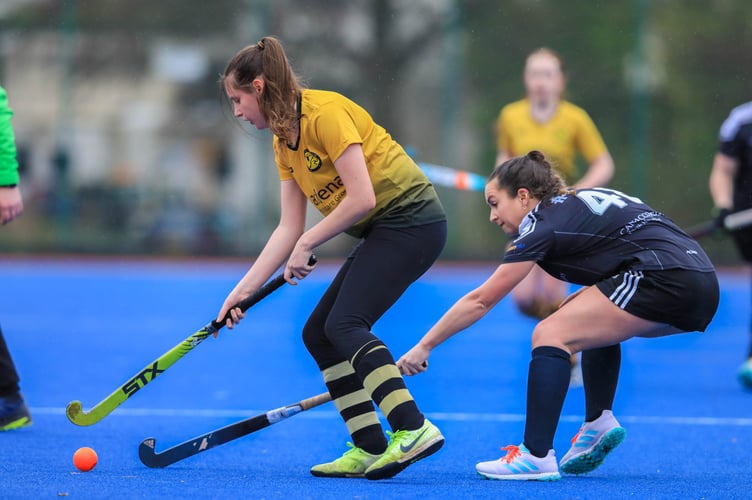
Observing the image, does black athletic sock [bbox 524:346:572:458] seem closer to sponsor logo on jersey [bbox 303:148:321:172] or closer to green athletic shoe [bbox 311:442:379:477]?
green athletic shoe [bbox 311:442:379:477]

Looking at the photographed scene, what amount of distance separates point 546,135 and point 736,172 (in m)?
1.10

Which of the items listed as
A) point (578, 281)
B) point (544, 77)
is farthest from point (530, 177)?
point (544, 77)

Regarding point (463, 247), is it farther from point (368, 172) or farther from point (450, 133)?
point (368, 172)

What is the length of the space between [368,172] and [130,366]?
371cm

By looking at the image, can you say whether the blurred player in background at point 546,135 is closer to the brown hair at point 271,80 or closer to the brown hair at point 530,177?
the brown hair at point 530,177

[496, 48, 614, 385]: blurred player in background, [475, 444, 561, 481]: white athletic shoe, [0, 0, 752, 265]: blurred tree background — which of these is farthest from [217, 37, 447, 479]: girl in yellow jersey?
[0, 0, 752, 265]: blurred tree background

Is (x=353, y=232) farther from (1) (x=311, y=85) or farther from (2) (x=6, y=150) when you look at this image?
(1) (x=311, y=85)

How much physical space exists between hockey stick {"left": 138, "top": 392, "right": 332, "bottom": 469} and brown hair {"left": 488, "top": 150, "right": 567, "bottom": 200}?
97 centimetres

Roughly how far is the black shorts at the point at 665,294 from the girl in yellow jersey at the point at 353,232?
66cm

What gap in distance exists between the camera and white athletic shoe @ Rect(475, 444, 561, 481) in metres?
3.96

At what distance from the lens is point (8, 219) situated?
5.23 m

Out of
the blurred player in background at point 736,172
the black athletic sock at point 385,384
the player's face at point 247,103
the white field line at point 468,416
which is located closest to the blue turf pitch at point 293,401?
the white field line at point 468,416

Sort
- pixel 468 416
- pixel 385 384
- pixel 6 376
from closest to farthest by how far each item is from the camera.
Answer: pixel 385 384 → pixel 6 376 → pixel 468 416

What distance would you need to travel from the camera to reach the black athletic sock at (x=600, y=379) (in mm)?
4215
